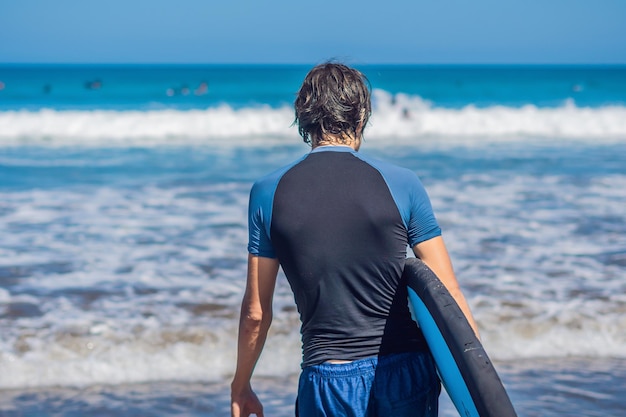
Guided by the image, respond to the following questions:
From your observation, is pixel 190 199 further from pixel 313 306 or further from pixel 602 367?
pixel 313 306

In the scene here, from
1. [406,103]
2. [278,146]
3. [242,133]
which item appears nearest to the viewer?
[278,146]

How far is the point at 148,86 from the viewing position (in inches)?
1682

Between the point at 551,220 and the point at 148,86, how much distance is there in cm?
3683

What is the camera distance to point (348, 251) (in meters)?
2.16

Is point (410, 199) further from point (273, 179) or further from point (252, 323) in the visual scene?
point (252, 323)

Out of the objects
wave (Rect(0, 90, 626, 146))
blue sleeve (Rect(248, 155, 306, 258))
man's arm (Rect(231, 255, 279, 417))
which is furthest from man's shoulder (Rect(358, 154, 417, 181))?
wave (Rect(0, 90, 626, 146))

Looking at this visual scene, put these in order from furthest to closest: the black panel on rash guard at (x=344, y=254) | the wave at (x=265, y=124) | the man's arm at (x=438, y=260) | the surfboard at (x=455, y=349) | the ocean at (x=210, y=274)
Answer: the wave at (x=265, y=124)
the ocean at (x=210, y=274)
the man's arm at (x=438, y=260)
the black panel on rash guard at (x=344, y=254)
the surfboard at (x=455, y=349)

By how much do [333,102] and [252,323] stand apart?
749mm

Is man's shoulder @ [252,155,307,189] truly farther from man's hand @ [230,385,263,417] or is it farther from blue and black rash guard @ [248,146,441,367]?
man's hand @ [230,385,263,417]

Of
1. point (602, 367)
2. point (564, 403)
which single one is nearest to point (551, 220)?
point (602, 367)

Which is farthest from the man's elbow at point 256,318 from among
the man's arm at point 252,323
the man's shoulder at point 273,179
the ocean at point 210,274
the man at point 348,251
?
the ocean at point 210,274

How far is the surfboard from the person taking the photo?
1.88 metres

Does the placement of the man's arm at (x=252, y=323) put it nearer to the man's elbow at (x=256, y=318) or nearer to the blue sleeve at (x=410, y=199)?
the man's elbow at (x=256, y=318)

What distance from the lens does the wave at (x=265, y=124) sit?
2105 cm
